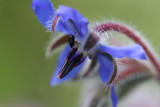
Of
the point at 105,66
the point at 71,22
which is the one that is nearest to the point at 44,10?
the point at 71,22

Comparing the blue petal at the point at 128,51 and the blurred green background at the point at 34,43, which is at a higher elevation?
the blurred green background at the point at 34,43

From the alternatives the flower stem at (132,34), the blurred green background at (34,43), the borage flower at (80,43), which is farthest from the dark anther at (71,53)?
the blurred green background at (34,43)

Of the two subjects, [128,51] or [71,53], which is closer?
[128,51]

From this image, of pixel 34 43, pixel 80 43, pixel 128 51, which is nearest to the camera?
pixel 128 51

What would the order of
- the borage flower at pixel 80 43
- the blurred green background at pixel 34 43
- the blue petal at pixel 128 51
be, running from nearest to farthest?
the blue petal at pixel 128 51 < the borage flower at pixel 80 43 < the blurred green background at pixel 34 43

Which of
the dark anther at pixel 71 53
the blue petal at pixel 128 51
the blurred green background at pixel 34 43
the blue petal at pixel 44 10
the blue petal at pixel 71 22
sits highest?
the blurred green background at pixel 34 43

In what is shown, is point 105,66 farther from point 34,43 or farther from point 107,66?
point 34,43

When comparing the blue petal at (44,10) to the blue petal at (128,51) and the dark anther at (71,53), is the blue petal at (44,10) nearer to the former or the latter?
the dark anther at (71,53)

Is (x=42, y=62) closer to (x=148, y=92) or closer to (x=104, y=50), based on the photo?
(x=148, y=92)
